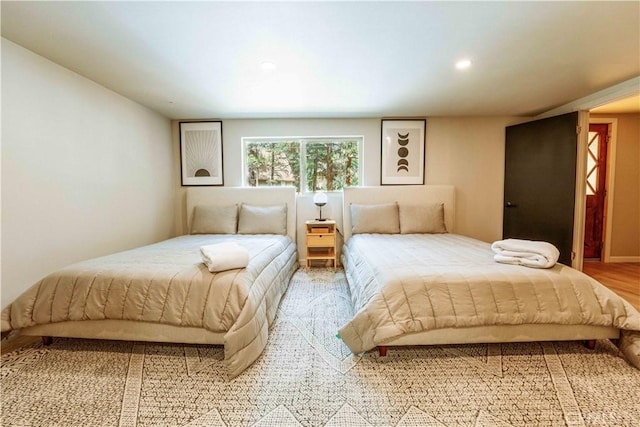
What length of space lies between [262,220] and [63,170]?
1.97 metres

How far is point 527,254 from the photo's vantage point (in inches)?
73.4

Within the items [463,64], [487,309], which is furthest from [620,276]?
[463,64]

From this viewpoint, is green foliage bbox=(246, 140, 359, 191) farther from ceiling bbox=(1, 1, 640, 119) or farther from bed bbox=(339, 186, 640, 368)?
bed bbox=(339, 186, 640, 368)

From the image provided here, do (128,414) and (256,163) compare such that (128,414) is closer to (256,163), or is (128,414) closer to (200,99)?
(200,99)

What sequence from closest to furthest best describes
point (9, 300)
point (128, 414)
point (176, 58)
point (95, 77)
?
point (128, 414) → point (9, 300) → point (176, 58) → point (95, 77)

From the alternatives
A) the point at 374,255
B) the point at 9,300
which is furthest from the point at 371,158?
the point at 9,300

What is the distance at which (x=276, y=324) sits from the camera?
214 cm

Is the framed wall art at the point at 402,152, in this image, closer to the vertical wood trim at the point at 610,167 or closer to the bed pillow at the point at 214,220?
the bed pillow at the point at 214,220

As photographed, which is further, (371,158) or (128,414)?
(371,158)

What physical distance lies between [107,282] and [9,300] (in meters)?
0.89

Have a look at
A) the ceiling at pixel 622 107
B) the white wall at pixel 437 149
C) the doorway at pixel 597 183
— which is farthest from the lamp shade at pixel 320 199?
the doorway at pixel 597 183

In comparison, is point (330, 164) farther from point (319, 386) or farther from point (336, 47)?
point (319, 386)

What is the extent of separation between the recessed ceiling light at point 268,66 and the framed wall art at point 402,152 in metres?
2.08

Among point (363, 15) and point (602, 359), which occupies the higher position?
point (363, 15)
